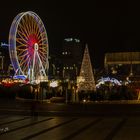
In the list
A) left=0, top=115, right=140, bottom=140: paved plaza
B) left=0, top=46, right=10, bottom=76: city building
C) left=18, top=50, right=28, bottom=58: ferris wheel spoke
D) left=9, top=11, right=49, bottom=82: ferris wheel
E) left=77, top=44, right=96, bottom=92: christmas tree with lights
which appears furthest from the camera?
left=0, top=46, right=10, bottom=76: city building

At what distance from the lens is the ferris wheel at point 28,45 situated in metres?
61.0

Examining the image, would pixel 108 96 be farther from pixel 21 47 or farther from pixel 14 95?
pixel 21 47

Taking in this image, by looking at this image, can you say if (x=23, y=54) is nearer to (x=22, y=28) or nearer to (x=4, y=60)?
(x=22, y=28)

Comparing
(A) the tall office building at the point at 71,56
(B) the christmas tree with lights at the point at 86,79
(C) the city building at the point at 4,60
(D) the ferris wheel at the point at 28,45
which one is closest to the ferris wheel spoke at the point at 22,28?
(D) the ferris wheel at the point at 28,45

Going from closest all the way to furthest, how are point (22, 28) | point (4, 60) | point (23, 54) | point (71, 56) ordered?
point (23, 54) → point (22, 28) → point (4, 60) → point (71, 56)

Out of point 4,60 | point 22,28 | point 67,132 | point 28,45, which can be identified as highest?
point 4,60

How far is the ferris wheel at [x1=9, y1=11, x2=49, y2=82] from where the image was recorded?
200ft

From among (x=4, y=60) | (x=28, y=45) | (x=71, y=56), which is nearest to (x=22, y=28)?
(x=28, y=45)

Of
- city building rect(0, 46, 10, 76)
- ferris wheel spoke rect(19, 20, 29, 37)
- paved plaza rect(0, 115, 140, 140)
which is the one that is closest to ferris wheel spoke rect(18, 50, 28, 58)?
ferris wheel spoke rect(19, 20, 29, 37)

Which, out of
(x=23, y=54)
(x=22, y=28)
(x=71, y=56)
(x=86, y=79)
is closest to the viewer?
(x=86, y=79)

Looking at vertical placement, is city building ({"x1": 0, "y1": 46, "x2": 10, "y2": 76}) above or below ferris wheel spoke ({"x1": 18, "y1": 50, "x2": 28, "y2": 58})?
above

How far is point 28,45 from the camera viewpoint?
64125 mm

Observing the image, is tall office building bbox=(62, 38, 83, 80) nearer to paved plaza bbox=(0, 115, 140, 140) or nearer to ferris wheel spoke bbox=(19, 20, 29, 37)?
ferris wheel spoke bbox=(19, 20, 29, 37)

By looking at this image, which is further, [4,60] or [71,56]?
[71,56]
